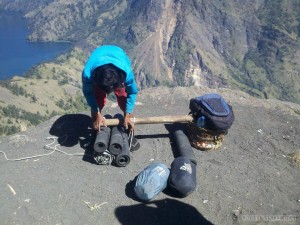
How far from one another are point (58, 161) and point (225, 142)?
4.60 meters

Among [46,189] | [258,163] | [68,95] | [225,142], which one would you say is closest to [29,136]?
[46,189]

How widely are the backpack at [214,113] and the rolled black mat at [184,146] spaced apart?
0.60m

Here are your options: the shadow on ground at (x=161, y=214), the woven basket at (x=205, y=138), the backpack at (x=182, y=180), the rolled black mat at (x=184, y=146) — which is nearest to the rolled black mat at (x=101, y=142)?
the shadow on ground at (x=161, y=214)

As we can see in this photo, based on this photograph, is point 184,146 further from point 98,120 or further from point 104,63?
point 104,63

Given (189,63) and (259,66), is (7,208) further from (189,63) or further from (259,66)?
(259,66)

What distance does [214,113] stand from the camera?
8.51m

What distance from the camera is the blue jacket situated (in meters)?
6.67

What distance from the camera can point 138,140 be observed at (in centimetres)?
963

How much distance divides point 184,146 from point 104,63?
336cm

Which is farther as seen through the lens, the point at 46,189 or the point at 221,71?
the point at 221,71

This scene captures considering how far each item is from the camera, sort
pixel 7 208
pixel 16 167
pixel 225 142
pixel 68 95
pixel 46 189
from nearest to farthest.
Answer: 1. pixel 7 208
2. pixel 46 189
3. pixel 16 167
4. pixel 225 142
5. pixel 68 95

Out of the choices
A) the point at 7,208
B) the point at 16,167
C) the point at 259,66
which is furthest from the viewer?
the point at 259,66

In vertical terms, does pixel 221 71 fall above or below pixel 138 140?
below

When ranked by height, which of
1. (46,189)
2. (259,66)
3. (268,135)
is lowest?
(259,66)
